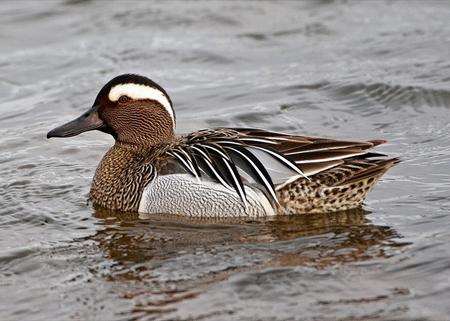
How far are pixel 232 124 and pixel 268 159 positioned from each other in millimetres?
3126

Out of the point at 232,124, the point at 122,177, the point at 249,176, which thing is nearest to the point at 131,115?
the point at 122,177

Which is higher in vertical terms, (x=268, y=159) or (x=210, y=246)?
(x=268, y=159)

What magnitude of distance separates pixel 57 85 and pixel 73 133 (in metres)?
4.19

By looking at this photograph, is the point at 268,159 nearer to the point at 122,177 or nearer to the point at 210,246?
the point at 210,246

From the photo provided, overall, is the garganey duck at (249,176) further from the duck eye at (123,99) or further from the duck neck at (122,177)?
the duck eye at (123,99)

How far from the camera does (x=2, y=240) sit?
875 centimetres

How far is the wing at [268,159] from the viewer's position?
9.01 meters

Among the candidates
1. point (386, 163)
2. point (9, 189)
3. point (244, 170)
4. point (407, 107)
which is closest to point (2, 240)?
point (9, 189)

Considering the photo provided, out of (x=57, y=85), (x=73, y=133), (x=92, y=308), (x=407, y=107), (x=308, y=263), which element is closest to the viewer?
(x=92, y=308)

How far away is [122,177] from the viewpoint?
9.61 metres

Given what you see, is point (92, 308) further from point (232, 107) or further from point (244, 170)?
point (232, 107)

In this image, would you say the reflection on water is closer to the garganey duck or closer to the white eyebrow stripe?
the garganey duck

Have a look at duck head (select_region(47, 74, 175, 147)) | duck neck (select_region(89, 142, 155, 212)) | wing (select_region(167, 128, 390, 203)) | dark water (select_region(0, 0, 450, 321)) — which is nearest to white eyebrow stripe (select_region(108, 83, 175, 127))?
duck head (select_region(47, 74, 175, 147))

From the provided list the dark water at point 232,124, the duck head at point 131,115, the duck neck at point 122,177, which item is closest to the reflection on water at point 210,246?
the dark water at point 232,124
